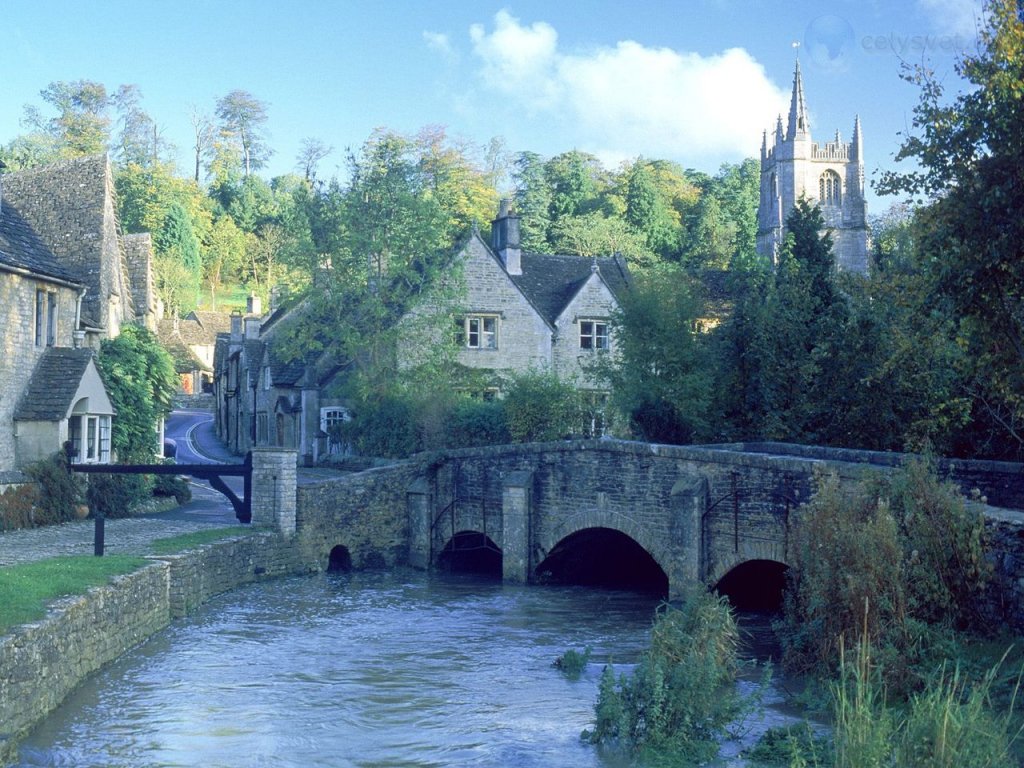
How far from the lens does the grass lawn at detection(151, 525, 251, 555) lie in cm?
2347

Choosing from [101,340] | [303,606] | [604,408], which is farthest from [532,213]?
[303,606]

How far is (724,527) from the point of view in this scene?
22500 mm

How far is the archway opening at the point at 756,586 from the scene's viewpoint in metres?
25.0

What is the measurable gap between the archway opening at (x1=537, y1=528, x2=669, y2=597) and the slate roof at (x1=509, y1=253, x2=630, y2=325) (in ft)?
57.4

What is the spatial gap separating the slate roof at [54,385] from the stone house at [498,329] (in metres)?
14.8

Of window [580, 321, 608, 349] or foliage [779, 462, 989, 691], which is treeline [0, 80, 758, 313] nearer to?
window [580, 321, 608, 349]

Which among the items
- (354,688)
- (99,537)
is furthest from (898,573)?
(99,537)

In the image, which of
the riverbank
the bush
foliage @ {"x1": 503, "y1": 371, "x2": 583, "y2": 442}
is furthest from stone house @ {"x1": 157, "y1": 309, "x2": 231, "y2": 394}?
the riverbank

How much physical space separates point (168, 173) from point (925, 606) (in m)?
93.2

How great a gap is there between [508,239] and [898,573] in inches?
1357

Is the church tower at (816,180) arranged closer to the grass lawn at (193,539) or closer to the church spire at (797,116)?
the church spire at (797,116)

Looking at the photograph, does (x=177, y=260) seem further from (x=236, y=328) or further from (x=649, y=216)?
(x=649, y=216)

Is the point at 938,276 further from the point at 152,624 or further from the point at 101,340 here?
the point at 101,340

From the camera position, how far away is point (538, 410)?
1324 inches
